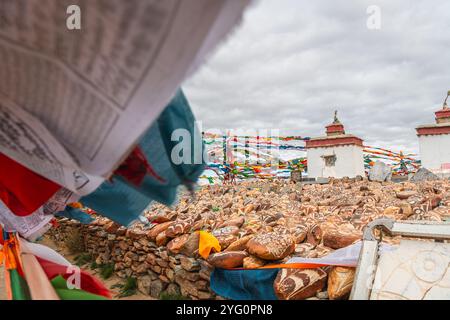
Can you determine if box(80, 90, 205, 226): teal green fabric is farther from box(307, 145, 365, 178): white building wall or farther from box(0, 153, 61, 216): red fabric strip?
box(307, 145, 365, 178): white building wall

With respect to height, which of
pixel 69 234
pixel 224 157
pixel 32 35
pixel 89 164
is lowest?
pixel 69 234

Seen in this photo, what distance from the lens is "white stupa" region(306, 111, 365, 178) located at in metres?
14.2

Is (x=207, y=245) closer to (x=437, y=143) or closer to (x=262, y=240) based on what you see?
(x=262, y=240)

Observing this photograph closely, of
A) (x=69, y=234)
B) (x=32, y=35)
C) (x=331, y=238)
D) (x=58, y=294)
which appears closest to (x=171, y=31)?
(x=32, y=35)

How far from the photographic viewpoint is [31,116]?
879mm

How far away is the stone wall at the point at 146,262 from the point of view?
3.88 meters

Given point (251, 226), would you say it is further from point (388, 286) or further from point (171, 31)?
point (171, 31)

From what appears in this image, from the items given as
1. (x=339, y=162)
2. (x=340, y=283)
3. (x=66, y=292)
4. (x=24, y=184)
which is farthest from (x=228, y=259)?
(x=339, y=162)

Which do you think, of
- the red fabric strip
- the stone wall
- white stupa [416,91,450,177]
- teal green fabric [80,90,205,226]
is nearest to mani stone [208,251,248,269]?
the stone wall

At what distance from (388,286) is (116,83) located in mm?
1825

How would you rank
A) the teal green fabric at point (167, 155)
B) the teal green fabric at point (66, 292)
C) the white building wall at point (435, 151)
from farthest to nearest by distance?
1. the white building wall at point (435, 151)
2. the teal green fabric at point (66, 292)
3. the teal green fabric at point (167, 155)

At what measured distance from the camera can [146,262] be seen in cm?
494

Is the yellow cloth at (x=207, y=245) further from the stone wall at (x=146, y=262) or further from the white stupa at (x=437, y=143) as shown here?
the white stupa at (x=437, y=143)

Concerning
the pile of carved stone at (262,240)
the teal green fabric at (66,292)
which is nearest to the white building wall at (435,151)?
the pile of carved stone at (262,240)
